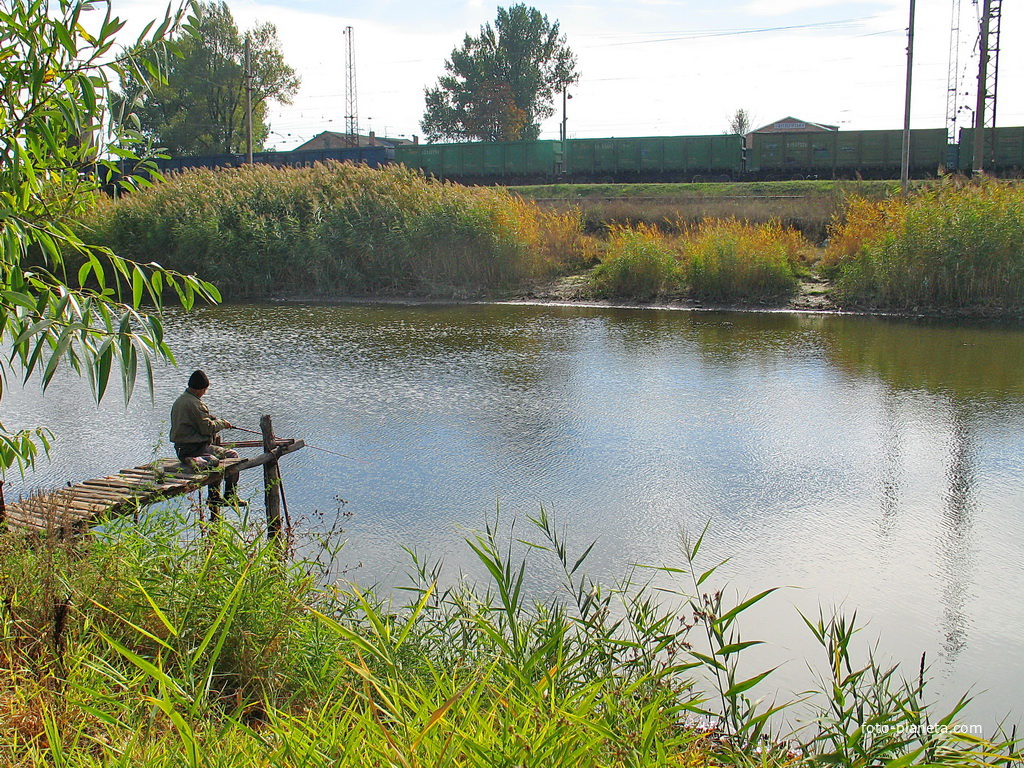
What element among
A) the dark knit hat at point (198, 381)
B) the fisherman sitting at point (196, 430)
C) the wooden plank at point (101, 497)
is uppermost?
the dark knit hat at point (198, 381)

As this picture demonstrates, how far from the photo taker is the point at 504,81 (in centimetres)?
6175

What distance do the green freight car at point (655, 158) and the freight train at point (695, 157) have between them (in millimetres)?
40

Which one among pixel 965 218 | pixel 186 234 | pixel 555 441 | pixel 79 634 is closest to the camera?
pixel 79 634

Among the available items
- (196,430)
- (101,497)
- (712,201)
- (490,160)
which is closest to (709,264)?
(712,201)

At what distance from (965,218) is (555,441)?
12.8 meters

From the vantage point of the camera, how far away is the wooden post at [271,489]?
21.3 feet

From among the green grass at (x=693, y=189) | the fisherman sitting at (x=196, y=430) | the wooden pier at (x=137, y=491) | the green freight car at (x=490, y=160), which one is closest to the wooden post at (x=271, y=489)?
the wooden pier at (x=137, y=491)

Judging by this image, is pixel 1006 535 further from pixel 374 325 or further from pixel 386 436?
pixel 374 325

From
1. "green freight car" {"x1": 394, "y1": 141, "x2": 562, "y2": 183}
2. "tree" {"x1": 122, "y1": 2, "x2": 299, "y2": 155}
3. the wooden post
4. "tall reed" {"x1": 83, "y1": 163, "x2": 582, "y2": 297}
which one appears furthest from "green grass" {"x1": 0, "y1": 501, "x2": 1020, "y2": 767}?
"tree" {"x1": 122, "y1": 2, "x2": 299, "y2": 155}

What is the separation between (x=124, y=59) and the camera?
133 inches

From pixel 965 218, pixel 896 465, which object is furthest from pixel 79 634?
pixel 965 218

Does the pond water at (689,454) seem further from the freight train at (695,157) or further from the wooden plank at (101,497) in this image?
the freight train at (695,157)

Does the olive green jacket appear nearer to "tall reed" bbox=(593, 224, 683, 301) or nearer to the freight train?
"tall reed" bbox=(593, 224, 683, 301)

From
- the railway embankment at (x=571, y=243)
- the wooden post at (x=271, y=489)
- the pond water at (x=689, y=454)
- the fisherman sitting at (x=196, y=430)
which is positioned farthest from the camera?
the railway embankment at (x=571, y=243)
